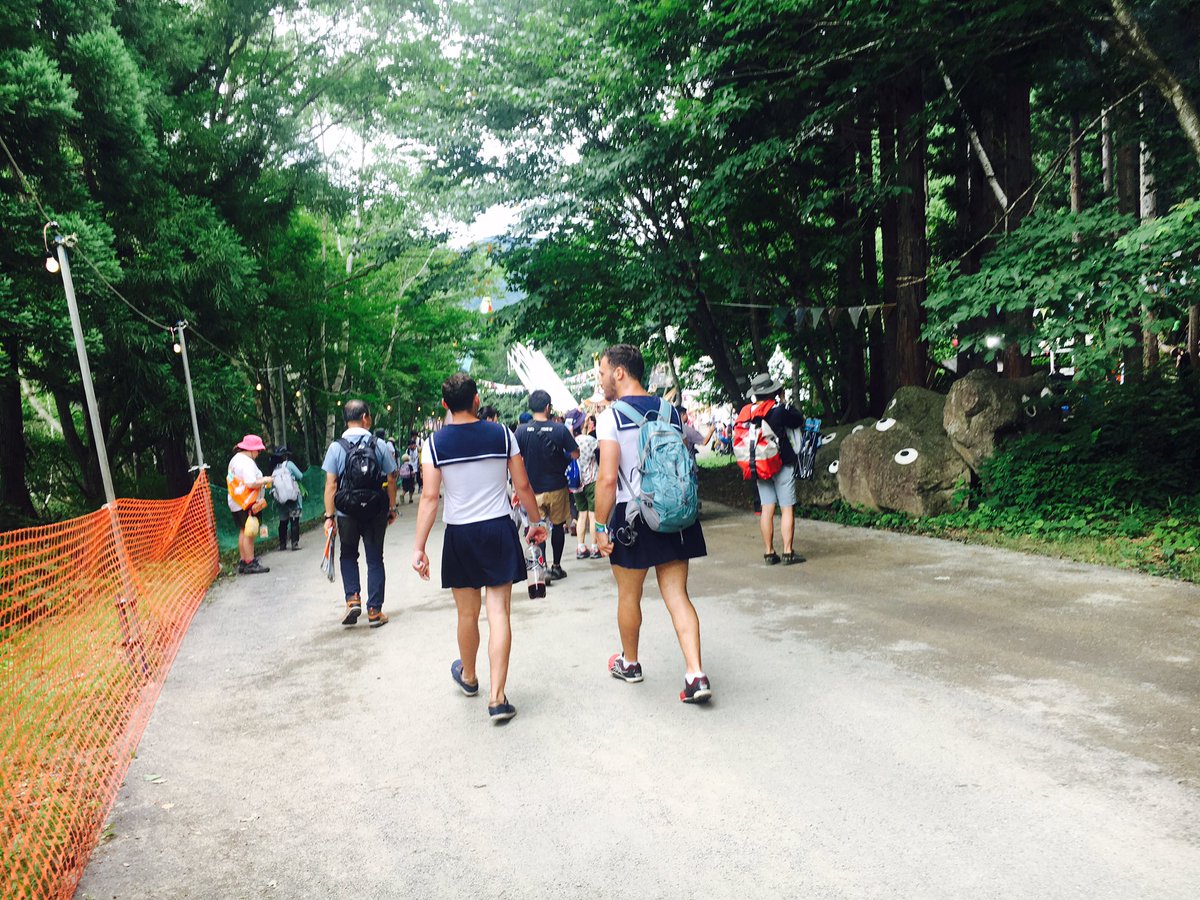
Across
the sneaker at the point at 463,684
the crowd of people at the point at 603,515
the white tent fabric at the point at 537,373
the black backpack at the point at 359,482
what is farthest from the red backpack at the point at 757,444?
the white tent fabric at the point at 537,373

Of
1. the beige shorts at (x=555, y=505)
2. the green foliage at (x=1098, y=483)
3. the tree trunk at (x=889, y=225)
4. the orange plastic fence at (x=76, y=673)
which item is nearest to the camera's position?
the orange plastic fence at (x=76, y=673)

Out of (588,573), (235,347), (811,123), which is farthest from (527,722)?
(235,347)

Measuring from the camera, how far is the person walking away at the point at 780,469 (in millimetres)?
8492

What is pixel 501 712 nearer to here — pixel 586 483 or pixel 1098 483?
pixel 586 483

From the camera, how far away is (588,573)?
9.31 m

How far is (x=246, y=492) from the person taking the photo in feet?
36.8

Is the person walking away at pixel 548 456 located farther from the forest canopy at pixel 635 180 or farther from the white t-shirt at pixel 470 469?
the forest canopy at pixel 635 180

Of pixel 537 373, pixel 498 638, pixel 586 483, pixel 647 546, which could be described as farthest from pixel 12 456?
pixel 537 373

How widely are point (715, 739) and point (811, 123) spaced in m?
10.2

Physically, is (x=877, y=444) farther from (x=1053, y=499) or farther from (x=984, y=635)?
(x=984, y=635)

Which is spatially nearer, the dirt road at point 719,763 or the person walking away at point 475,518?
the dirt road at point 719,763

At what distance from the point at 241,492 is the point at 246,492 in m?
0.06

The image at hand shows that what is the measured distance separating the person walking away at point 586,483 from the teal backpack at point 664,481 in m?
5.07

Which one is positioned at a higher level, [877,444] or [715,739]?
[877,444]
